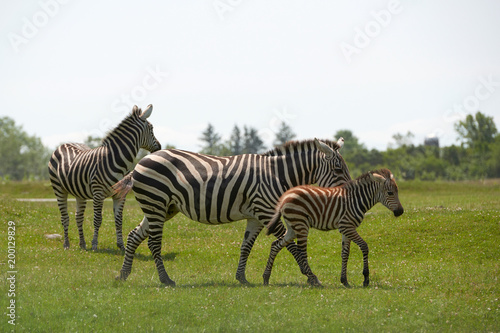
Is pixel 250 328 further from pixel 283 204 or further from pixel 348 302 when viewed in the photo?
pixel 283 204

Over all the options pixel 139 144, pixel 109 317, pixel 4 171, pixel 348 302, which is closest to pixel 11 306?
pixel 109 317

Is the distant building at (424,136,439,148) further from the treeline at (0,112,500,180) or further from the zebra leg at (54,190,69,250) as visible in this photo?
the zebra leg at (54,190,69,250)

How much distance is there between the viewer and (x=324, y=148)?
11.9 metres

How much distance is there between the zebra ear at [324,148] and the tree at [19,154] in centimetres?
10492

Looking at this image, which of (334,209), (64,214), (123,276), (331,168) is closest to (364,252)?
(334,209)

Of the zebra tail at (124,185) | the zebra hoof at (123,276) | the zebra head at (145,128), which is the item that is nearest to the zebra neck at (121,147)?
the zebra head at (145,128)

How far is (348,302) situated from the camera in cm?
1005

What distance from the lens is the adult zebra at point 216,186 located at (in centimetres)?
1175

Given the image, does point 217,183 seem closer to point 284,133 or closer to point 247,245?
point 247,245

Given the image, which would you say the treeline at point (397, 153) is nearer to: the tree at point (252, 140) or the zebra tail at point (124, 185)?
the tree at point (252, 140)

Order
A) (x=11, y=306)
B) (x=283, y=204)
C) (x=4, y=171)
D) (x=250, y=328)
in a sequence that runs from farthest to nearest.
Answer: (x=4, y=171)
(x=283, y=204)
(x=11, y=306)
(x=250, y=328)

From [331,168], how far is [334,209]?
1.06 metres

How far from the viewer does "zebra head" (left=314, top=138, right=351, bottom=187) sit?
479 inches

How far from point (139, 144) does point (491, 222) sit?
42.4 feet
